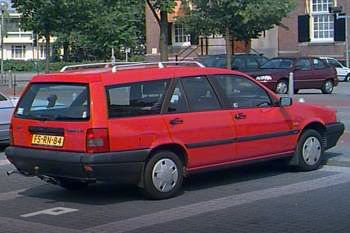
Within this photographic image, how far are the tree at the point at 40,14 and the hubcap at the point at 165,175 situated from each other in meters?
20.7

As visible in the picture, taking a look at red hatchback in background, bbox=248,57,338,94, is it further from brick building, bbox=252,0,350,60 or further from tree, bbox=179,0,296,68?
brick building, bbox=252,0,350,60

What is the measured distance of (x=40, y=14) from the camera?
98.3ft

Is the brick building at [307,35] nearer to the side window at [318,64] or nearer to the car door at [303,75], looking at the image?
the side window at [318,64]

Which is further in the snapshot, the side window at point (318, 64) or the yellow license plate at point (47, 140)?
the side window at point (318, 64)

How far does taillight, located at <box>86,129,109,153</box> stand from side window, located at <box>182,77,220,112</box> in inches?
53.9

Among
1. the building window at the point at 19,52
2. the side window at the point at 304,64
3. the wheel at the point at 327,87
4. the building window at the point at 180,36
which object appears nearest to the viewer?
the side window at the point at 304,64

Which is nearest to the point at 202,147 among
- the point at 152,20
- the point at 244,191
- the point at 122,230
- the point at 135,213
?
the point at 244,191

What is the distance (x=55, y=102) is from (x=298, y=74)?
22950mm

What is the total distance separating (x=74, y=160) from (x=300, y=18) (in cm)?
4455

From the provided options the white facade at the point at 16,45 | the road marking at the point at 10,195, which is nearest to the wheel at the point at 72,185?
the road marking at the point at 10,195

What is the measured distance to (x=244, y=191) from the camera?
32.9ft

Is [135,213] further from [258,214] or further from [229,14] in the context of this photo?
[229,14]

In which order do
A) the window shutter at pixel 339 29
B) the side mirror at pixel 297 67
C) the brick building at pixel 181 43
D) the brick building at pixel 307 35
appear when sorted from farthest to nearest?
1. the brick building at pixel 181 43
2. the brick building at pixel 307 35
3. the window shutter at pixel 339 29
4. the side mirror at pixel 297 67

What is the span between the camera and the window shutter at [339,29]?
163ft
